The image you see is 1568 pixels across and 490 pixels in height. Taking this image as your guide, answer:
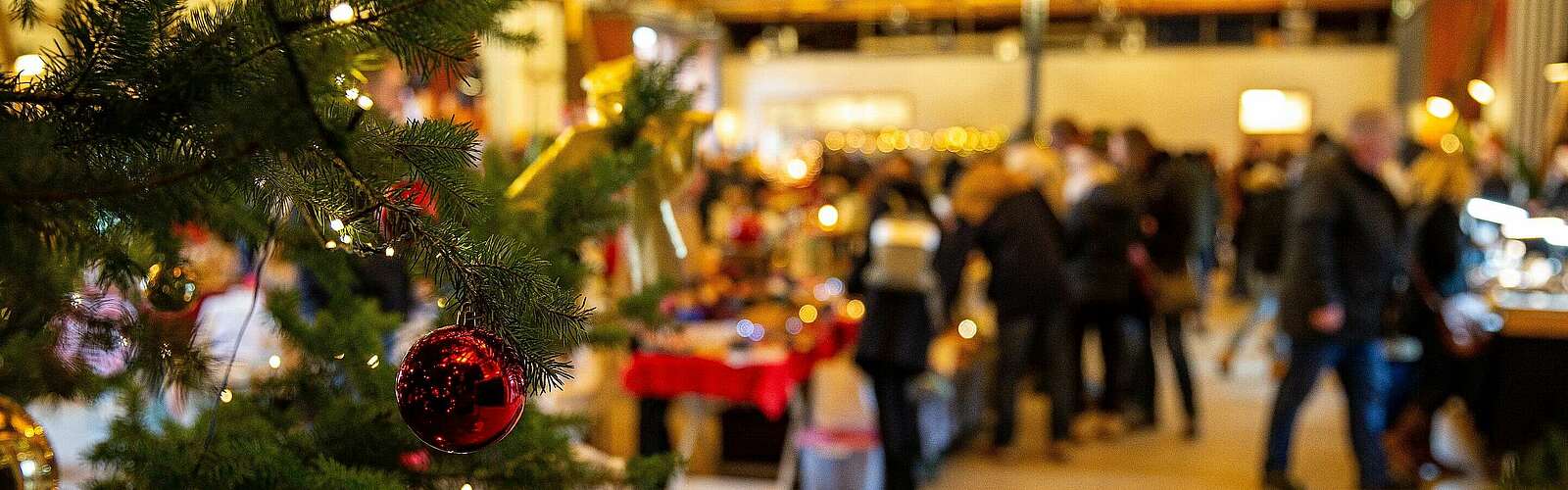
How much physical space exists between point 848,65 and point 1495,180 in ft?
40.2

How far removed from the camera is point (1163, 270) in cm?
615

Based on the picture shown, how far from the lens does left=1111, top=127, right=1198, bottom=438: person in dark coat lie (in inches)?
238

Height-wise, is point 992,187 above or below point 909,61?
below

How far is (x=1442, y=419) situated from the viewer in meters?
5.64

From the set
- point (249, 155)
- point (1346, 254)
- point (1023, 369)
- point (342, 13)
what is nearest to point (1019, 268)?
point (1023, 369)

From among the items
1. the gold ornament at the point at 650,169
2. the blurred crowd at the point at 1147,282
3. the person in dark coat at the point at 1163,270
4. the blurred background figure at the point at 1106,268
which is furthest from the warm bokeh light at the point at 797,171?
the gold ornament at the point at 650,169

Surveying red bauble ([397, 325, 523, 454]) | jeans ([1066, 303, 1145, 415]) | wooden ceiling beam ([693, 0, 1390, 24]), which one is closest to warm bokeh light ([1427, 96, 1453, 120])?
jeans ([1066, 303, 1145, 415])

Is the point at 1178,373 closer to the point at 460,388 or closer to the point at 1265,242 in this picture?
the point at 1265,242

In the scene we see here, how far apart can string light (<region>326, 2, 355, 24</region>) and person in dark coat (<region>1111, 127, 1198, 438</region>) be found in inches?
213

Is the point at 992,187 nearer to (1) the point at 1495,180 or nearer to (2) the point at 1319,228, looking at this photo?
(2) the point at 1319,228

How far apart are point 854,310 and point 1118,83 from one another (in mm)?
12702

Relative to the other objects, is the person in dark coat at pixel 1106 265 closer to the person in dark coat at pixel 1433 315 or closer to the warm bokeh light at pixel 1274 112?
the person in dark coat at pixel 1433 315

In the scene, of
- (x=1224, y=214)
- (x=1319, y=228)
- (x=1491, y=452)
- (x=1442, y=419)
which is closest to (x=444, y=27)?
(x=1319, y=228)

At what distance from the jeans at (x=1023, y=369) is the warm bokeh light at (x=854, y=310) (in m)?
0.76
